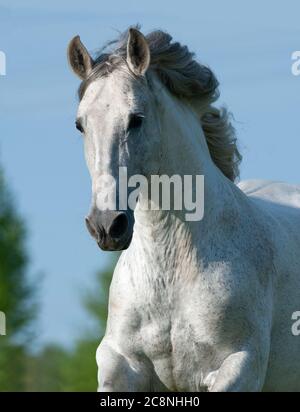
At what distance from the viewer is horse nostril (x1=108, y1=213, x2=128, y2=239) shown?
256 inches

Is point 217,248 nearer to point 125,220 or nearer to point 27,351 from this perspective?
point 125,220

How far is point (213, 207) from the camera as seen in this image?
Result: 743cm

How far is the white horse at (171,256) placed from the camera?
270 inches

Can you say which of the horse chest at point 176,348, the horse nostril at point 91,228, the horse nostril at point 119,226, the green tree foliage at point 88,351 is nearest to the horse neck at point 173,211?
the horse chest at point 176,348

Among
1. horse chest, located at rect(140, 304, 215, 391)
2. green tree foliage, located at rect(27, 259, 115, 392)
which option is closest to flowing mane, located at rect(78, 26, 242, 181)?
horse chest, located at rect(140, 304, 215, 391)

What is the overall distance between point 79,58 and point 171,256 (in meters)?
1.27

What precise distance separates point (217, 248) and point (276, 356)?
0.88 metres

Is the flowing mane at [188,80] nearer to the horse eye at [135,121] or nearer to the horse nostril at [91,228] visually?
the horse eye at [135,121]

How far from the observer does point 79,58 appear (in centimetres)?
732

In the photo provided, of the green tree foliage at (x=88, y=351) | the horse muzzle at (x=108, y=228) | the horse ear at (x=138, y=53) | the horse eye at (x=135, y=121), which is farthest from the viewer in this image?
the green tree foliage at (x=88, y=351)

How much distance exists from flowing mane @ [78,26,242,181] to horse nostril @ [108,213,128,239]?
3.07ft

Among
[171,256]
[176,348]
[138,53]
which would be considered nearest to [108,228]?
[171,256]
